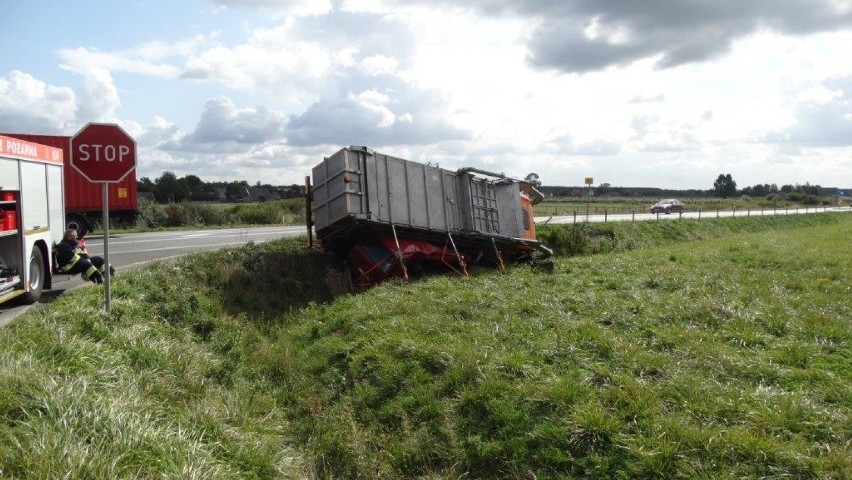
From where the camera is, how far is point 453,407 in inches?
279

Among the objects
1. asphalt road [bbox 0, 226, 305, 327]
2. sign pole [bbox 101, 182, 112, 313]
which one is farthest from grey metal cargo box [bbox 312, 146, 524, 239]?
sign pole [bbox 101, 182, 112, 313]

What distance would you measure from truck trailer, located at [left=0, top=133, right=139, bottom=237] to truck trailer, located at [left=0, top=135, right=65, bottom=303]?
38.5 feet

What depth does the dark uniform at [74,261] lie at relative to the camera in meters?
10.7

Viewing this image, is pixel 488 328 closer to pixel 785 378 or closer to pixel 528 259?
pixel 785 378

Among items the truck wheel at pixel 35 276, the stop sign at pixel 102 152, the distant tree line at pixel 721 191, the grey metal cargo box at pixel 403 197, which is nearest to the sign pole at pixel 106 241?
the stop sign at pixel 102 152

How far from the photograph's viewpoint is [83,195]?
2317 centimetres

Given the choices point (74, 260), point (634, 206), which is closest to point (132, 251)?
point (74, 260)

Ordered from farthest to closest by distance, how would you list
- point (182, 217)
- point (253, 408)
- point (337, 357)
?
point (182, 217), point (337, 357), point (253, 408)

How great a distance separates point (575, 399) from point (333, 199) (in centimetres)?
909

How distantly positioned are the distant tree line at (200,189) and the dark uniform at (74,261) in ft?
126

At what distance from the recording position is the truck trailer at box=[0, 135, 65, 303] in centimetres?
908

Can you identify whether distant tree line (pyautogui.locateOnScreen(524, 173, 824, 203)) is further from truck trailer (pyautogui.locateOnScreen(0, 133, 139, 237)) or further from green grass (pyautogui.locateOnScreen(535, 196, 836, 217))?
truck trailer (pyautogui.locateOnScreen(0, 133, 139, 237))

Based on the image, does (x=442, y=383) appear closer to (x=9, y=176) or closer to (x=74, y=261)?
(x=9, y=176)

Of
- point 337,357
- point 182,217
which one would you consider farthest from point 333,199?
point 182,217
